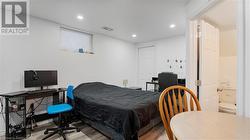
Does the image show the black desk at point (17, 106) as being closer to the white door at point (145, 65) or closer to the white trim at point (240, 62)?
the white trim at point (240, 62)

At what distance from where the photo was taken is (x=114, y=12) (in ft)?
8.44

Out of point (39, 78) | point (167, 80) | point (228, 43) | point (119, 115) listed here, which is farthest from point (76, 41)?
point (228, 43)

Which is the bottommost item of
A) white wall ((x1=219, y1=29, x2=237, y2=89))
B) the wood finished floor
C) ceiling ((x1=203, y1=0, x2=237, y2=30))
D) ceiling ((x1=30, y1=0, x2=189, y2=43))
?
the wood finished floor

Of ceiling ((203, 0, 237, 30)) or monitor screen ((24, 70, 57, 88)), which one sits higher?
ceiling ((203, 0, 237, 30))

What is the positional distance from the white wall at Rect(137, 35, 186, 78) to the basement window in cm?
255

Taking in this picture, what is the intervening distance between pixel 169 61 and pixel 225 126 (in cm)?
386

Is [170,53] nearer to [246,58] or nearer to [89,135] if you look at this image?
[246,58]

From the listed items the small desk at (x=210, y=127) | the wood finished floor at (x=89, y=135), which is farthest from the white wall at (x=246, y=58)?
the wood finished floor at (x=89, y=135)

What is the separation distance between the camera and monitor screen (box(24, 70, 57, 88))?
2.51m

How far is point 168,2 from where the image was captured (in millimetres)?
2166

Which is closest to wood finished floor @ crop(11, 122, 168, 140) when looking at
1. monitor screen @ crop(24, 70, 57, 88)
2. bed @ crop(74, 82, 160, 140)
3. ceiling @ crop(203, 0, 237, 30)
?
bed @ crop(74, 82, 160, 140)

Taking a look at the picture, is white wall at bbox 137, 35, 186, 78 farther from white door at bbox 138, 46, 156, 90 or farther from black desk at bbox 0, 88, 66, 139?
black desk at bbox 0, 88, 66, 139

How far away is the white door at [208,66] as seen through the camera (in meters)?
2.04

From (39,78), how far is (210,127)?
3059 millimetres
